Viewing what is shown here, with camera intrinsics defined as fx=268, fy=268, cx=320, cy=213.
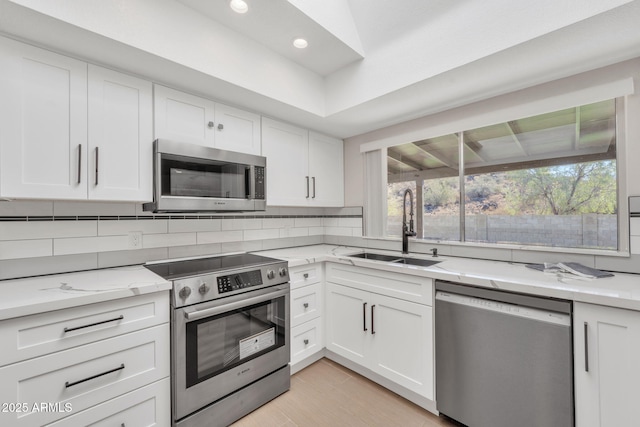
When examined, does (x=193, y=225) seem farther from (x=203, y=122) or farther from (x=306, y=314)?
(x=306, y=314)

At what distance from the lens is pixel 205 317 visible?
1.58 m

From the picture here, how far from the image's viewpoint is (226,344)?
5.64 ft

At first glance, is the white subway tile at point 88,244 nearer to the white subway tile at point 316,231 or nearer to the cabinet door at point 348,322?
the cabinet door at point 348,322

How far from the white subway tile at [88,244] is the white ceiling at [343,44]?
42.9 inches

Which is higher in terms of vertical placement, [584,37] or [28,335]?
[584,37]

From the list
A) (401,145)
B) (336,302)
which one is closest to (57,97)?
(336,302)

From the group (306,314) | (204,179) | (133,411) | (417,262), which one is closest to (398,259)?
(417,262)

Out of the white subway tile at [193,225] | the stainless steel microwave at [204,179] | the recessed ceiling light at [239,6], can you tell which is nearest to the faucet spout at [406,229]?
the stainless steel microwave at [204,179]

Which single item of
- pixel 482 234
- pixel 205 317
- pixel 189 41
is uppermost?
pixel 189 41

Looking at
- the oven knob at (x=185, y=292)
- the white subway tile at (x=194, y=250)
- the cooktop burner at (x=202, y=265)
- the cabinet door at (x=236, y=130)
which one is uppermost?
the cabinet door at (x=236, y=130)

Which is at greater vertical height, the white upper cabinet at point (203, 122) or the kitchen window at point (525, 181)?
the white upper cabinet at point (203, 122)

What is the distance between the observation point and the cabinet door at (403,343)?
179 centimetres

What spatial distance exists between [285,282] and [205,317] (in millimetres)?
635

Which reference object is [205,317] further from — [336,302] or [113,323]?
[336,302]
